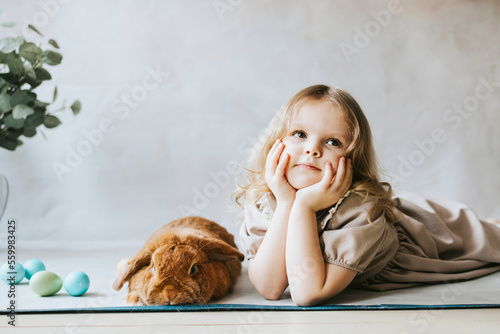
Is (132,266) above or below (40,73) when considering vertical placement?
below

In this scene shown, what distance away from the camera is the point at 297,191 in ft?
3.68

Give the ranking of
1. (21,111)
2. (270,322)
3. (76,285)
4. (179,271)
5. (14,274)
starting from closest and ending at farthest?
(270,322) < (179,271) < (76,285) < (14,274) < (21,111)

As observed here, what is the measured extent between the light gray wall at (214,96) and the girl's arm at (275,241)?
1016mm

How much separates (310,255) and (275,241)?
9cm

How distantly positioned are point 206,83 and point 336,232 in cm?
126

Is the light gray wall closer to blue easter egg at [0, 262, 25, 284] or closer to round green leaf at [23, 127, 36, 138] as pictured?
round green leaf at [23, 127, 36, 138]

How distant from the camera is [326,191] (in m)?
1.09

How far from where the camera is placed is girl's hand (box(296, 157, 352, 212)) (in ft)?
3.57

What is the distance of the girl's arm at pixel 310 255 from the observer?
1.05m

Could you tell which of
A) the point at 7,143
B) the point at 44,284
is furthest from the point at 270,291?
the point at 7,143

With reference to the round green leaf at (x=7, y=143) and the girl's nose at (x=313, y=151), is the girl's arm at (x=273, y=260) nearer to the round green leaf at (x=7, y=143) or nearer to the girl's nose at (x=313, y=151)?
the girl's nose at (x=313, y=151)

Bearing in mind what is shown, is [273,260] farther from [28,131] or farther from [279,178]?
[28,131]

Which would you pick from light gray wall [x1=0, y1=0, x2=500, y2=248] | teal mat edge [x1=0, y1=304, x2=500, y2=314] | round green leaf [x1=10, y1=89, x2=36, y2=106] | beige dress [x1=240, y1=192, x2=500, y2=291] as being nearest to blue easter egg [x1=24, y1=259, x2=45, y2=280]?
teal mat edge [x1=0, y1=304, x2=500, y2=314]

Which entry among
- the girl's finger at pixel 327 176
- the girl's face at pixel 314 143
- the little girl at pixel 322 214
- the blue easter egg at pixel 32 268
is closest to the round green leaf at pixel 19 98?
the blue easter egg at pixel 32 268
